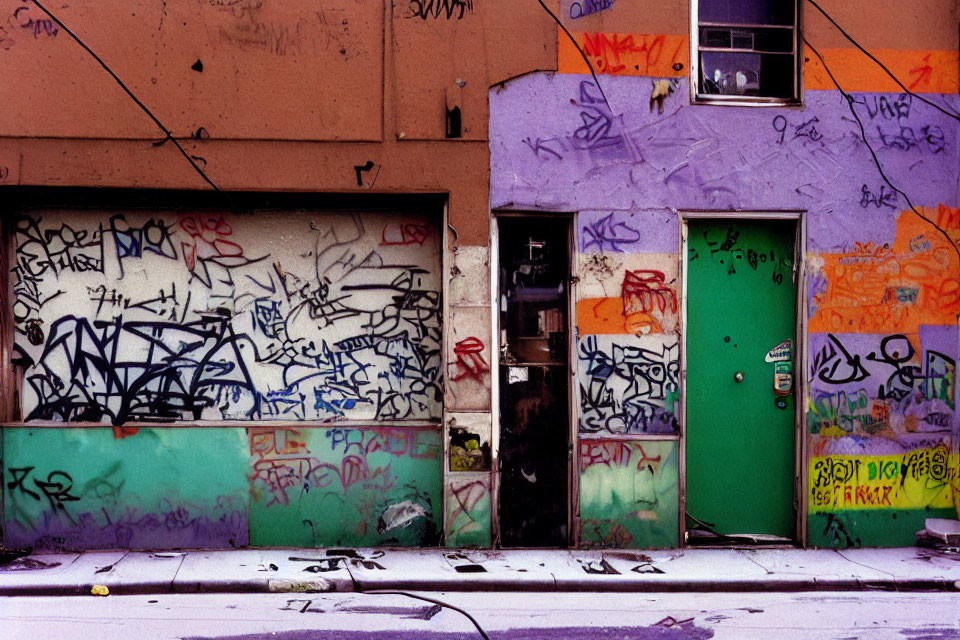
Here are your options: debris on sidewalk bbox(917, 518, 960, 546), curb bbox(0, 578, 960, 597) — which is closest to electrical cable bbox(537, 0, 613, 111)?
curb bbox(0, 578, 960, 597)

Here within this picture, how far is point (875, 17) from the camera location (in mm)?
7812

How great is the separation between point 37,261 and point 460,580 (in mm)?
4340

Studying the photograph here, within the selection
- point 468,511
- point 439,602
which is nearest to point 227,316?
point 468,511

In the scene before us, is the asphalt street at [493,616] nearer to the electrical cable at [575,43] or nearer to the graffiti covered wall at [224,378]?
the graffiti covered wall at [224,378]

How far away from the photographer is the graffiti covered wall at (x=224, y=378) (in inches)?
296

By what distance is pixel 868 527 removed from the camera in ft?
25.8

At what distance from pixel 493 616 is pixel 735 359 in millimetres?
3229

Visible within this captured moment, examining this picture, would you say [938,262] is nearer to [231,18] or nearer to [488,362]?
[488,362]

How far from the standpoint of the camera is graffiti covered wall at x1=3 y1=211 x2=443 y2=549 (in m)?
7.52

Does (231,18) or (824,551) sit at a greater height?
(231,18)

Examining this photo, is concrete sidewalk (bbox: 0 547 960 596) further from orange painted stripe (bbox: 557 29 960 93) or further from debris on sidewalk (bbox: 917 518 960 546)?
orange painted stripe (bbox: 557 29 960 93)

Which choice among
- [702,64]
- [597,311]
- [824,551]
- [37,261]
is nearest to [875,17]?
[702,64]

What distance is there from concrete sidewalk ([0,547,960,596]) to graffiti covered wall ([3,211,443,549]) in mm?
312

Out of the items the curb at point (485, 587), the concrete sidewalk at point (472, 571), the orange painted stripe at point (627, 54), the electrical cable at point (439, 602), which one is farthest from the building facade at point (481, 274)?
the electrical cable at point (439, 602)
